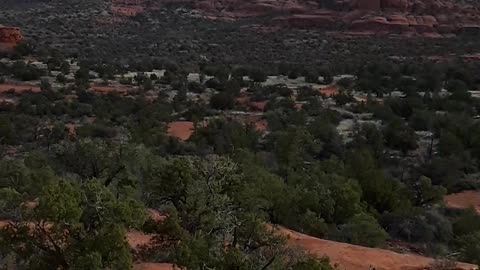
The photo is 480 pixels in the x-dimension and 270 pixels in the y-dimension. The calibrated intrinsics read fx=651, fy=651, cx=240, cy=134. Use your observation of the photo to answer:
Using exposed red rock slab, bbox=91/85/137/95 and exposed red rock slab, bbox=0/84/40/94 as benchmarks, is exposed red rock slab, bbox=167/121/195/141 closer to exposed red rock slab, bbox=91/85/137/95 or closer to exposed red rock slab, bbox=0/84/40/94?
exposed red rock slab, bbox=91/85/137/95

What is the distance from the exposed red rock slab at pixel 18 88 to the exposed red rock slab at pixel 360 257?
92.8 ft

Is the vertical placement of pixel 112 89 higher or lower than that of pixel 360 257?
lower

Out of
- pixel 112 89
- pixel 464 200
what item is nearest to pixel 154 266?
pixel 464 200

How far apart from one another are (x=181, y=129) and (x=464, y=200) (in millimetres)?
14571

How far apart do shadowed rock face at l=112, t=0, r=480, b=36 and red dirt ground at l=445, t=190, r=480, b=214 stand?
54.8 metres

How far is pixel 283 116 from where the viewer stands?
33.5 m

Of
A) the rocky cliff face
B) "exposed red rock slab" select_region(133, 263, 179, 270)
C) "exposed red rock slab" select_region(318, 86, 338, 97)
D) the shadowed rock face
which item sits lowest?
the shadowed rock face

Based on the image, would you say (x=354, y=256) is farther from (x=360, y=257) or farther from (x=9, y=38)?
(x=9, y=38)

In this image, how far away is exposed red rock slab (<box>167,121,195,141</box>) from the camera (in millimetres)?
30141

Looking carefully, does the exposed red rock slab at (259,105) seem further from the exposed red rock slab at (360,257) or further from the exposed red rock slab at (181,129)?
the exposed red rock slab at (360,257)

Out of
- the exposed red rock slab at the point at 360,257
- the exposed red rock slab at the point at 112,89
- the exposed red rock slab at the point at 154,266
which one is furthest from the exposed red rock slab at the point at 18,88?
the exposed red rock slab at the point at 154,266

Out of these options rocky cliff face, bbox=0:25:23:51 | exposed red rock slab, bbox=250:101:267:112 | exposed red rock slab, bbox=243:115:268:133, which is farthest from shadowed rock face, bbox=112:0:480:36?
exposed red rock slab, bbox=243:115:268:133

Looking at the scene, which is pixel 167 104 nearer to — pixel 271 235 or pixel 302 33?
pixel 271 235

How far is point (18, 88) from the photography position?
3988 centimetres
